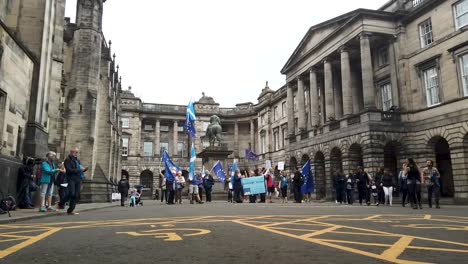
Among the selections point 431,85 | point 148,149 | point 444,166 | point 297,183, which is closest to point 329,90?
point 431,85

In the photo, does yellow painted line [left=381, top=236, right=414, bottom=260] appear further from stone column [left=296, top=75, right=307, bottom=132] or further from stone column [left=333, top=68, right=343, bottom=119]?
stone column [left=296, top=75, right=307, bottom=132]

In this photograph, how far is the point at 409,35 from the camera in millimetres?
32250

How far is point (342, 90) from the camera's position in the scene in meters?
36.2

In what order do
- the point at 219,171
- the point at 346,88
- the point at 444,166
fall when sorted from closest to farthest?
1. the point at 219,171
2. the point at 444,166
3. the point at 346,88

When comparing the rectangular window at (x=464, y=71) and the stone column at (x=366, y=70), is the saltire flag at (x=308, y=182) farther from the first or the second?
the rectangular window at (x=464, y=71)

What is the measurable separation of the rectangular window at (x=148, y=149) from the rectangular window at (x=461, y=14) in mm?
51468

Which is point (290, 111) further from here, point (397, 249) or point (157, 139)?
point (397, 249)

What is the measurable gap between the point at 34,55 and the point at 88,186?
430 inches

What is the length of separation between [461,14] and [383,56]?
8.90 m

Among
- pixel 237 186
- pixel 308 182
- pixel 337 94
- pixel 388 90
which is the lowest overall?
pixel 237 186

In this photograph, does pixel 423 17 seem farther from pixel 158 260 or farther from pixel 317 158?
pixel 158 260

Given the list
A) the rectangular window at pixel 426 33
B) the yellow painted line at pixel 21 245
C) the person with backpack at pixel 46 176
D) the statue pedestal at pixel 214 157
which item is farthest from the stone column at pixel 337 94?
the yellow painted line at pixel 21 245

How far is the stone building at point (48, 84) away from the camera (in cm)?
1280

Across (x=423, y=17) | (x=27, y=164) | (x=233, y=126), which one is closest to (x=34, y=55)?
(x=27, y=164)
